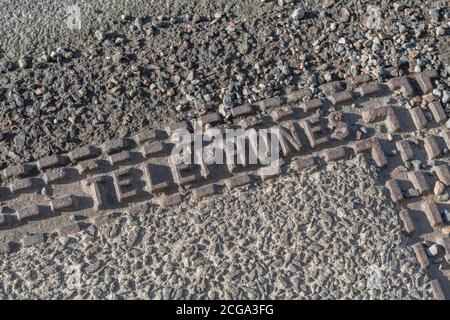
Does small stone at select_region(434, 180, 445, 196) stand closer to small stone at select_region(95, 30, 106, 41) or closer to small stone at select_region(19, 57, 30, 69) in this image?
small stone at select_region(95, 30, 106, 41)

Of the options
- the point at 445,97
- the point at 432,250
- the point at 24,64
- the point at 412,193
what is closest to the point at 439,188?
the point at 412,193

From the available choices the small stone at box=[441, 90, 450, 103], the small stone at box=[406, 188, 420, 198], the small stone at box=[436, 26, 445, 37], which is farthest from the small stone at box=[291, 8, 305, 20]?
the small stone at box=[406, 188, 420, 198]

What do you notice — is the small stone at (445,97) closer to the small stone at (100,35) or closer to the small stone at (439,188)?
the small stone at (439,188)

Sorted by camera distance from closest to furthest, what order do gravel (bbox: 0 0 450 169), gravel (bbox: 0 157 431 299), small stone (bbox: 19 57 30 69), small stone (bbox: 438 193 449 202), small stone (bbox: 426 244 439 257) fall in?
gravel (bbox: 0 157 431 299)
small stone (bbox: 426 244 439 257)
small stone (bbox: 438 193 449 202)
gravel (bbox: 0 0 450 169)
small stone (bbox: 19 57 30 69)

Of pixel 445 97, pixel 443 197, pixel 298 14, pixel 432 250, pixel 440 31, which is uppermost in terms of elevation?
pixel 298 14

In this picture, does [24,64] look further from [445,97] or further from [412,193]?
[445,97]

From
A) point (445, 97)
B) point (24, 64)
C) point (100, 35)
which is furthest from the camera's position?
point (100, 35)

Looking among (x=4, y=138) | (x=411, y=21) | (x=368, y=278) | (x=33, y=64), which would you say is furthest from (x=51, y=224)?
(x=411, y=21)

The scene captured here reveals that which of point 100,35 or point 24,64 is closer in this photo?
point 24,64

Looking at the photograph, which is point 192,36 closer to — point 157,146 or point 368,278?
point 157,146
